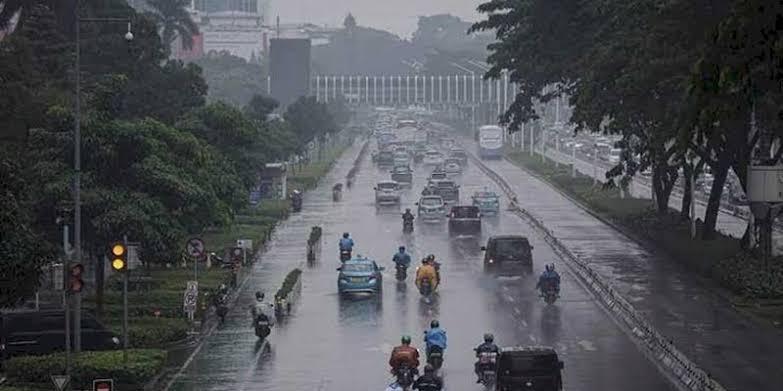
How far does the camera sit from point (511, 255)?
2687 inches

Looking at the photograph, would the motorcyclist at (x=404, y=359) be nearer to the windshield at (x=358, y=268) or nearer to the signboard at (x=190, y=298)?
the signboard at (x=190, y=298)

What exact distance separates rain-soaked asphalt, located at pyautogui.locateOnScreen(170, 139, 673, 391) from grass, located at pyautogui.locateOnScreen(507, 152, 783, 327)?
4.48 metres

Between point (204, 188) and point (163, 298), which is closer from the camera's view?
point (163, 298)

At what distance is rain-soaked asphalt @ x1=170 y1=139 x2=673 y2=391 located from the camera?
42.8 m

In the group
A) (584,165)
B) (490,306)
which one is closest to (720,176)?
(490,306)

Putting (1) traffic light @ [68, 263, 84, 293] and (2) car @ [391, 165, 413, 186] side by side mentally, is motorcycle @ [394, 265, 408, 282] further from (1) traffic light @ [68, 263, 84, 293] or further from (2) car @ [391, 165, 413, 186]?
(2) car @ [391, 165, 413, 186]

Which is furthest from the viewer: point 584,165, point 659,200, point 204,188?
point 584,165

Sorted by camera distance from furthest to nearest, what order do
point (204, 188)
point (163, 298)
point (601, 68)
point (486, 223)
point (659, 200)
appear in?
point (486, 223)
point (659, 200)
point (601, 68)
point (204, 188)
point (163, 298)

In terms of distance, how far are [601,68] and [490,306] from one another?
39.4 feet

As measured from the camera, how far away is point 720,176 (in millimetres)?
69938

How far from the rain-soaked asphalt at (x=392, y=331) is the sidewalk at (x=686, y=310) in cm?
143

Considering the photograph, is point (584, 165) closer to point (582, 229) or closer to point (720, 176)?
point (582, 229)

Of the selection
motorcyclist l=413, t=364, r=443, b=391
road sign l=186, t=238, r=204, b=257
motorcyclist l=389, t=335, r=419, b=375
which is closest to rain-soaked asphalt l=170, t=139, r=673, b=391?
motorcyclist l=389, t=335, r=419, b=375

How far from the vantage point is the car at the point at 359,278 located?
6081 cm
